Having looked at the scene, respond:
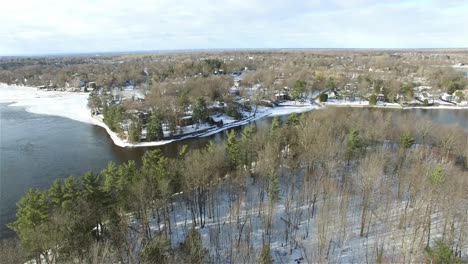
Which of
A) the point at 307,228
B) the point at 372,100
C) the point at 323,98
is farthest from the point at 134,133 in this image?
the point at 372,100

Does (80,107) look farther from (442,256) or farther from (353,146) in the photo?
(442,256)

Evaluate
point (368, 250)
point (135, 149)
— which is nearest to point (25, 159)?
point (135, 149)

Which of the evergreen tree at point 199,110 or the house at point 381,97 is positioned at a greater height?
the evergreen tree at point 199,110

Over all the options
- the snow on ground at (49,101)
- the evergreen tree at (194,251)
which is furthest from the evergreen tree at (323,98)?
the evergreen tree at (194,251)

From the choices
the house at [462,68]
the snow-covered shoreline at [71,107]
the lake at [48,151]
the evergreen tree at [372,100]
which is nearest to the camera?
the lake at [48,151]

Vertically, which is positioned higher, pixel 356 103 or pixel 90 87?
pixel 90 87

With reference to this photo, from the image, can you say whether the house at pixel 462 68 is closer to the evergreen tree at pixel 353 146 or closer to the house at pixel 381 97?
the house at pixel 381 97

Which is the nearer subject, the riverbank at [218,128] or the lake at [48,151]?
the lake at [48,151]
